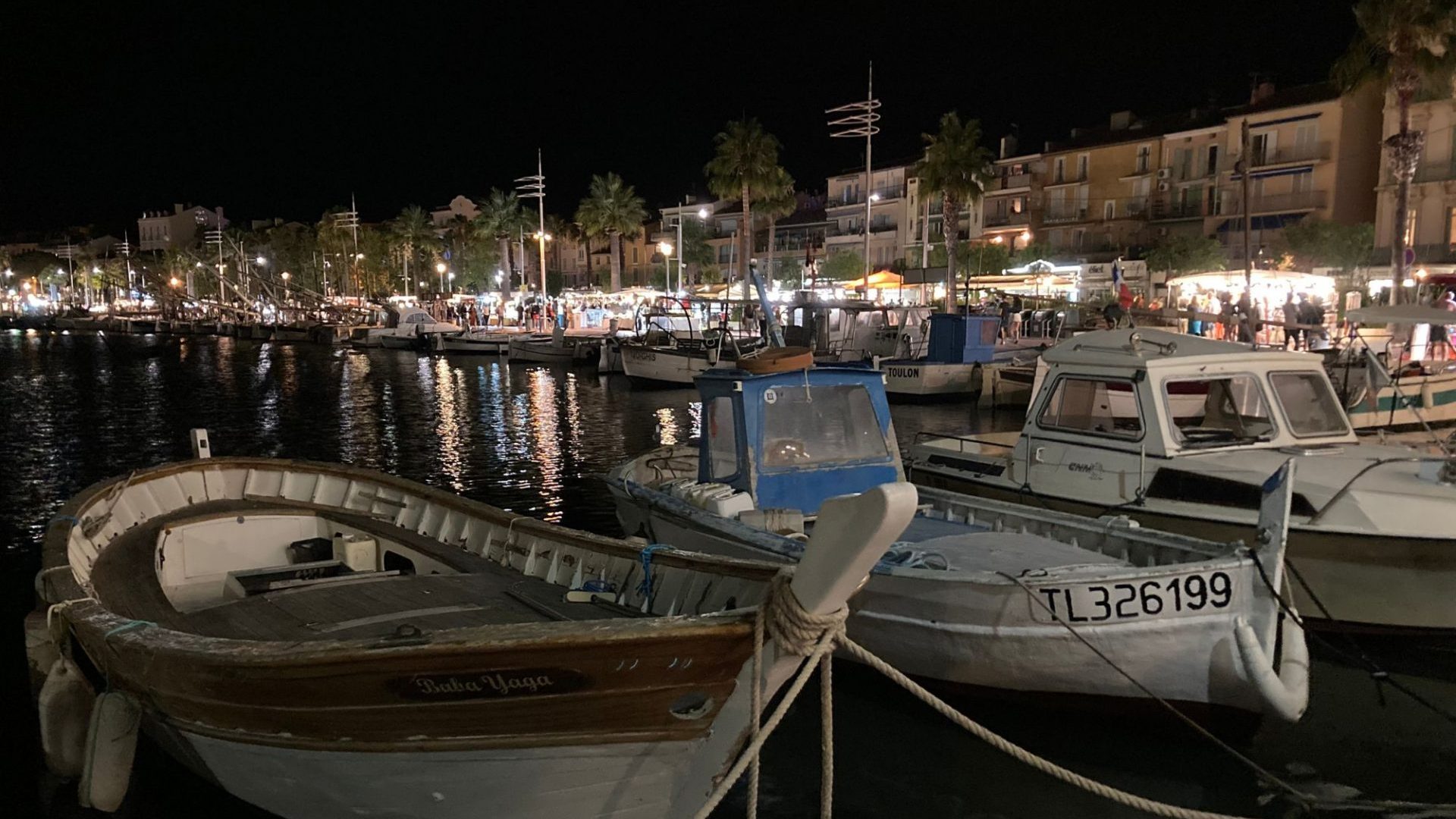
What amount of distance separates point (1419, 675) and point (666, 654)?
8375 millimetres

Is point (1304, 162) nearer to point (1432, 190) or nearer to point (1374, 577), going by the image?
point (1432, 190)

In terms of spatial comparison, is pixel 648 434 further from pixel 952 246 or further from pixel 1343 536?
pixel 952 246

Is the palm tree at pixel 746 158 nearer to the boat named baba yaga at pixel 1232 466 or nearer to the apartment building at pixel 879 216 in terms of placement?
the apartment building at pixel 879 216

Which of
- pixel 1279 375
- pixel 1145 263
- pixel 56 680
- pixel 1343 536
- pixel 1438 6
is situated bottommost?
pixel 56 680

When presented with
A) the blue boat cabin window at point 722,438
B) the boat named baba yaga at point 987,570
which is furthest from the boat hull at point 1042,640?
the blue boat cabin window at point 722,438

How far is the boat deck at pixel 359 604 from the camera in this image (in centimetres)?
689

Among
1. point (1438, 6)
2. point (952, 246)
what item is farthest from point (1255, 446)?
point (952, 246)

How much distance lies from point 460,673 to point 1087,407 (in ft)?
28.0

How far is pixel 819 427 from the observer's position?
9.99 meters

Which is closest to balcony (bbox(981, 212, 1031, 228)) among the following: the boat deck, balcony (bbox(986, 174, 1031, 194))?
balcony (bbox(986, 174, 1031, 194))

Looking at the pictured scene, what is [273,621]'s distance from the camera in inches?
283

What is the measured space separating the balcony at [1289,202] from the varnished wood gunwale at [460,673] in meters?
53.6

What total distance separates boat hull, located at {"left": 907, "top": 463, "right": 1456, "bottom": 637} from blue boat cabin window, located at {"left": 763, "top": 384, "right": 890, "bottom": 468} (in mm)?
3562

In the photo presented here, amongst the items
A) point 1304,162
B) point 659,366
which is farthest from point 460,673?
point 1304,162
